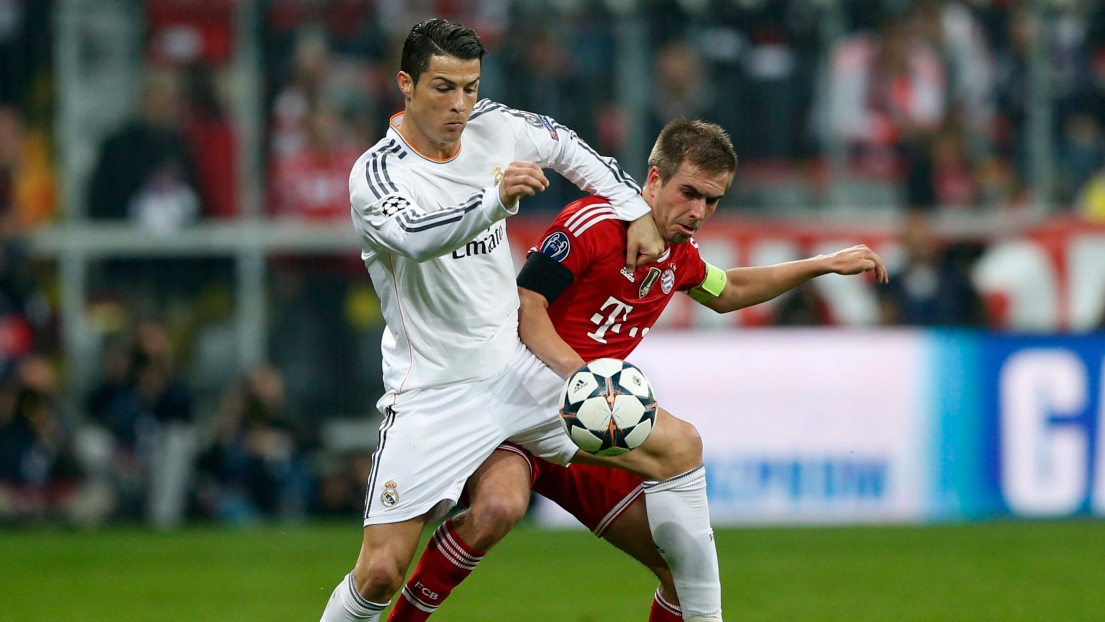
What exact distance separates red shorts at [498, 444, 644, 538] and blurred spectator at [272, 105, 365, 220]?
22.7 feet

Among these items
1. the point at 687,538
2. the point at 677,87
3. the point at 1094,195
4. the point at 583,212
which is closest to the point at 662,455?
the point at 687,538

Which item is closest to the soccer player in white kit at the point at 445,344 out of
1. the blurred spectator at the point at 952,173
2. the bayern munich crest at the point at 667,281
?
the bayern munich crest at the point at 667,281

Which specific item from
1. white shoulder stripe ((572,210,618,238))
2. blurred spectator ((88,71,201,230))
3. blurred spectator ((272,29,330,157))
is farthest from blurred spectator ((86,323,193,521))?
white shoulder stripe ((572,210,618,238))

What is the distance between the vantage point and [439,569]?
17.6ft

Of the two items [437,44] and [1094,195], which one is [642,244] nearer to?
[437,44]

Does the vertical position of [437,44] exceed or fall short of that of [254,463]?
it exceeds it

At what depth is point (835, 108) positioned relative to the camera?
1259cm

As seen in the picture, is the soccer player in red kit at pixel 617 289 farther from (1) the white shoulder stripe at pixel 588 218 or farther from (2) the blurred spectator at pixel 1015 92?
(2) the blurred spectator at pixel 1015 92

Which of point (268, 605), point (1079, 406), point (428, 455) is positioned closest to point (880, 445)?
point (1079, 406)

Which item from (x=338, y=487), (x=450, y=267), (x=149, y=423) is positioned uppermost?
(x=450, y=267)

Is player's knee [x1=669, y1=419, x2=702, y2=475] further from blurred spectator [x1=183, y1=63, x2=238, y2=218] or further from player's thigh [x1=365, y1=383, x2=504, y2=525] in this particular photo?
blurred spectator [x1=183, y1=63, x2=238, y2=218]

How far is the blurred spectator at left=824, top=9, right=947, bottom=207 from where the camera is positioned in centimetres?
1250

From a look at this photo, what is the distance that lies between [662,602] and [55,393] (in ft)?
25.7

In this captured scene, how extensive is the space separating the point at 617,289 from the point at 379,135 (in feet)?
24.1
